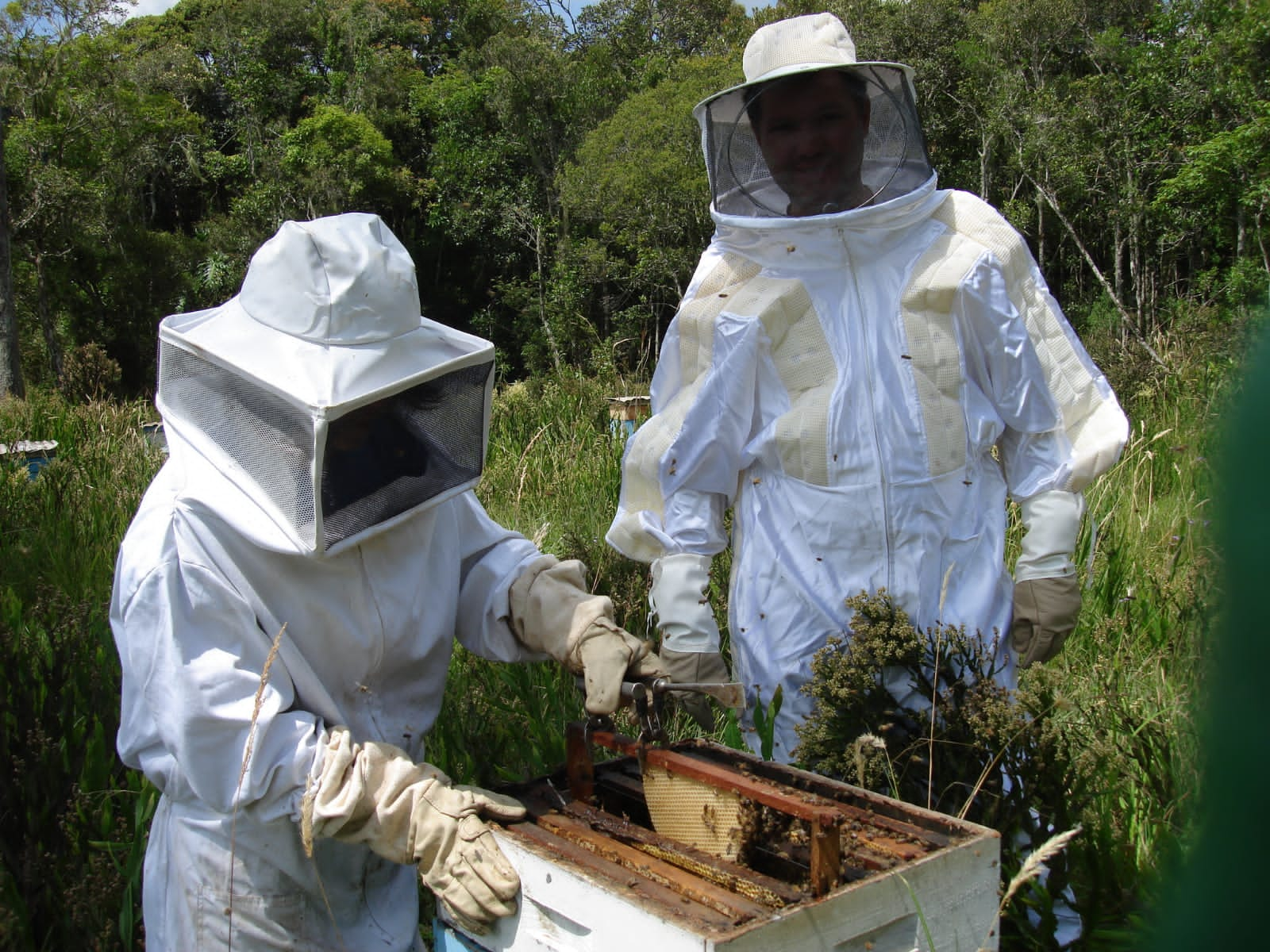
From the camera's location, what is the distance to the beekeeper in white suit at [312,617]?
188cm

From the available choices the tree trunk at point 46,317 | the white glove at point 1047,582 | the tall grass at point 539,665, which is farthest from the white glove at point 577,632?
the tree trunk at point 46,317

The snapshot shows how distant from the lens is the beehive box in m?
1.49

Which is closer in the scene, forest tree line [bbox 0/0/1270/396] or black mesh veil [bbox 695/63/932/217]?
black mesh veil [bbox 695/63/932/217]

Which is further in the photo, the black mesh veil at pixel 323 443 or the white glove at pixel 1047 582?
the white glove at pixel 1047 582

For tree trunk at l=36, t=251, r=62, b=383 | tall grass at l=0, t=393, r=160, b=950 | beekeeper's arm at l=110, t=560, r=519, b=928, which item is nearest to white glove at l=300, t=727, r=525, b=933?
beekeeper's arm at l=110, t=560, r=519, b=928

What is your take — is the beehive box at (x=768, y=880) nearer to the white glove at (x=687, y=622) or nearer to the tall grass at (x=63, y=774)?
the white glove at (x=687, y=622)

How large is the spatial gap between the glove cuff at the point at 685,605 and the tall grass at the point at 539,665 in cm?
60

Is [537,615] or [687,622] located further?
[687,622]

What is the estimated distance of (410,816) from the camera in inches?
74.2

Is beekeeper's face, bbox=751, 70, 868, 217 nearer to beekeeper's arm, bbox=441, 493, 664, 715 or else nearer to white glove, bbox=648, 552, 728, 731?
white glove, bbox=648, 552, 728, 731

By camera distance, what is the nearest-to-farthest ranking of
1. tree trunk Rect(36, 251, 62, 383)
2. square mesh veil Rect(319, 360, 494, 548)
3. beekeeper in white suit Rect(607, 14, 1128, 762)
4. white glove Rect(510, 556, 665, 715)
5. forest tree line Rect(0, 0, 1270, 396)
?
square mesh veil Rect(319, 360, 494, 548), white glove Rect(510, 556, 665, 715), beekeeper in white suit Rect(607, 14, 1128, 762), forest tree line Rect(0, 0, 1270, 396), tree trunk Rect(36, 251, 62, 383)

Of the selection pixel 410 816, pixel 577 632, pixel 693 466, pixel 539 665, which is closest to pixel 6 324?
pixel 539 665

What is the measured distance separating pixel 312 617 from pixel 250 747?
1.04 ft

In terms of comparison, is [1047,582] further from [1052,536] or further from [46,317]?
[46,317]
